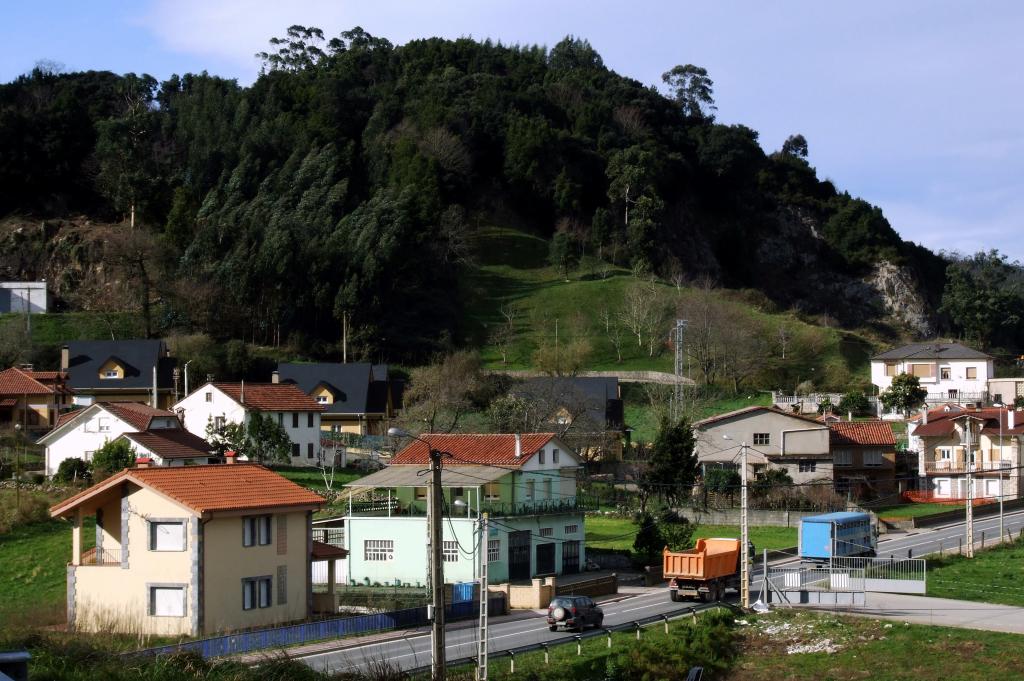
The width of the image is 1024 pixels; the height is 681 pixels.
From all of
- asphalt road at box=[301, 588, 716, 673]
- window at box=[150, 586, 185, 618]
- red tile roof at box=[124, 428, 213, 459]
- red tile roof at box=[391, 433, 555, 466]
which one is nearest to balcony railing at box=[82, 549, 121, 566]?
window at box=[150, 586, 185, 618]

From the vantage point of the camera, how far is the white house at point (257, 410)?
184 ft

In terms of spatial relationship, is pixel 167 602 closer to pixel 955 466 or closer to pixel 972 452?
pixel 955 466

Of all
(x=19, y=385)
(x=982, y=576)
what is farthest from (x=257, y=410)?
(x=982, y=576)

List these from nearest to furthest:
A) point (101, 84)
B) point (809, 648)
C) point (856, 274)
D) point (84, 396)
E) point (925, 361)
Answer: point (809, 648)
point (84, 396)
point (925, 361)
point (101, 84)
point (856, 274)

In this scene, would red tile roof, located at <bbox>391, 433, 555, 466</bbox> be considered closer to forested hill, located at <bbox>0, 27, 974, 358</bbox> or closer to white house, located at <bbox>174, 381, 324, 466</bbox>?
white house, located at <bbox>174, 381, 324, 466</bbox>

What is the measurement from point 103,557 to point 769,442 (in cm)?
3387

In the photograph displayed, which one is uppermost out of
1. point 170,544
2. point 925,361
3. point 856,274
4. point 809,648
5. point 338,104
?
point 338,104

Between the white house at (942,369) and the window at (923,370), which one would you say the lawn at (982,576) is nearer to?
the white house at (942,369)

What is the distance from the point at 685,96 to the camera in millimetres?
142500

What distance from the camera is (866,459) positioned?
57125 mm

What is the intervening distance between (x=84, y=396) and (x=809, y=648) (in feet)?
154

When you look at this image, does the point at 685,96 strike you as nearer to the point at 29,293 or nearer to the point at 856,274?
the point at 856,274

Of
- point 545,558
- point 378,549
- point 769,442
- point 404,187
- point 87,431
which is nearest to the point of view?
point 378,549

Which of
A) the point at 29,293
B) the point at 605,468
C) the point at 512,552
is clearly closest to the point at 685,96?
the point at 29,293
